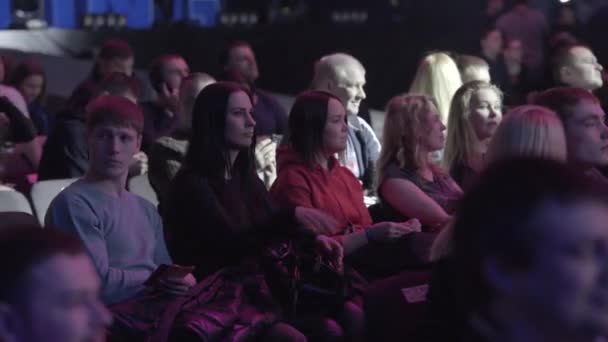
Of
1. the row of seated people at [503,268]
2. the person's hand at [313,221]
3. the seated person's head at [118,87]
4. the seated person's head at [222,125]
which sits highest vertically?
the row of seated people at [503,268]

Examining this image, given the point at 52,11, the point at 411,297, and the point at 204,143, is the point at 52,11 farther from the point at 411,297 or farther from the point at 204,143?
the point at 411,297

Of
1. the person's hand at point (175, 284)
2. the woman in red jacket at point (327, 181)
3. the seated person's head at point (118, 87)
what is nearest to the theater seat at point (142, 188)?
the woman in red jacket at point (327, 181)

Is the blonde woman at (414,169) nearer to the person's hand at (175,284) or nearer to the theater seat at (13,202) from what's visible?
the person's hand at (175,284)

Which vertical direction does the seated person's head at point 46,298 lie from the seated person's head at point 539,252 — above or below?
below

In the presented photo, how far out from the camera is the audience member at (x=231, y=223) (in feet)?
14.0

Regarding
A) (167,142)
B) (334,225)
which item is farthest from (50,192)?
(334,225)

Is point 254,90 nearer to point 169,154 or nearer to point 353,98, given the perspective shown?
point 353,98

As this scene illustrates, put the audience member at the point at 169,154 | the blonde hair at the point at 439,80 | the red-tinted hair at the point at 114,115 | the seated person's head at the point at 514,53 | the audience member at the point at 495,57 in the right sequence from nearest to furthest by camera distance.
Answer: the red-tinted hair at the point at 114,115 → the audience member at the point at 169,154 → the blonde hair at the point at 439,80 → the audience member at the point at 495,57 → the seated person's head at the point at 514,53

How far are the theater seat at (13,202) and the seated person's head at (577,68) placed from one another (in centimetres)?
389

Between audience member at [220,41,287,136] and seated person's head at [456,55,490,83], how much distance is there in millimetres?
1247

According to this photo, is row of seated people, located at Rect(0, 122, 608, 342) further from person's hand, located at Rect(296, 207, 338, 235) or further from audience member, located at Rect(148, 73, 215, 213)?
audience member, located at Rect(148, 73, 215, 213)

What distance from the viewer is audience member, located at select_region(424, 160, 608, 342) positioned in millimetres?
1838

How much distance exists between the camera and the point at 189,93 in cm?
611

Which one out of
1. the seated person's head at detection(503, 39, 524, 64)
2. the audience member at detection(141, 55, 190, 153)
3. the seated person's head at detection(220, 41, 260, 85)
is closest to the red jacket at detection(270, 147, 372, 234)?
the audience member at detection(141, 55, 190, 153)
